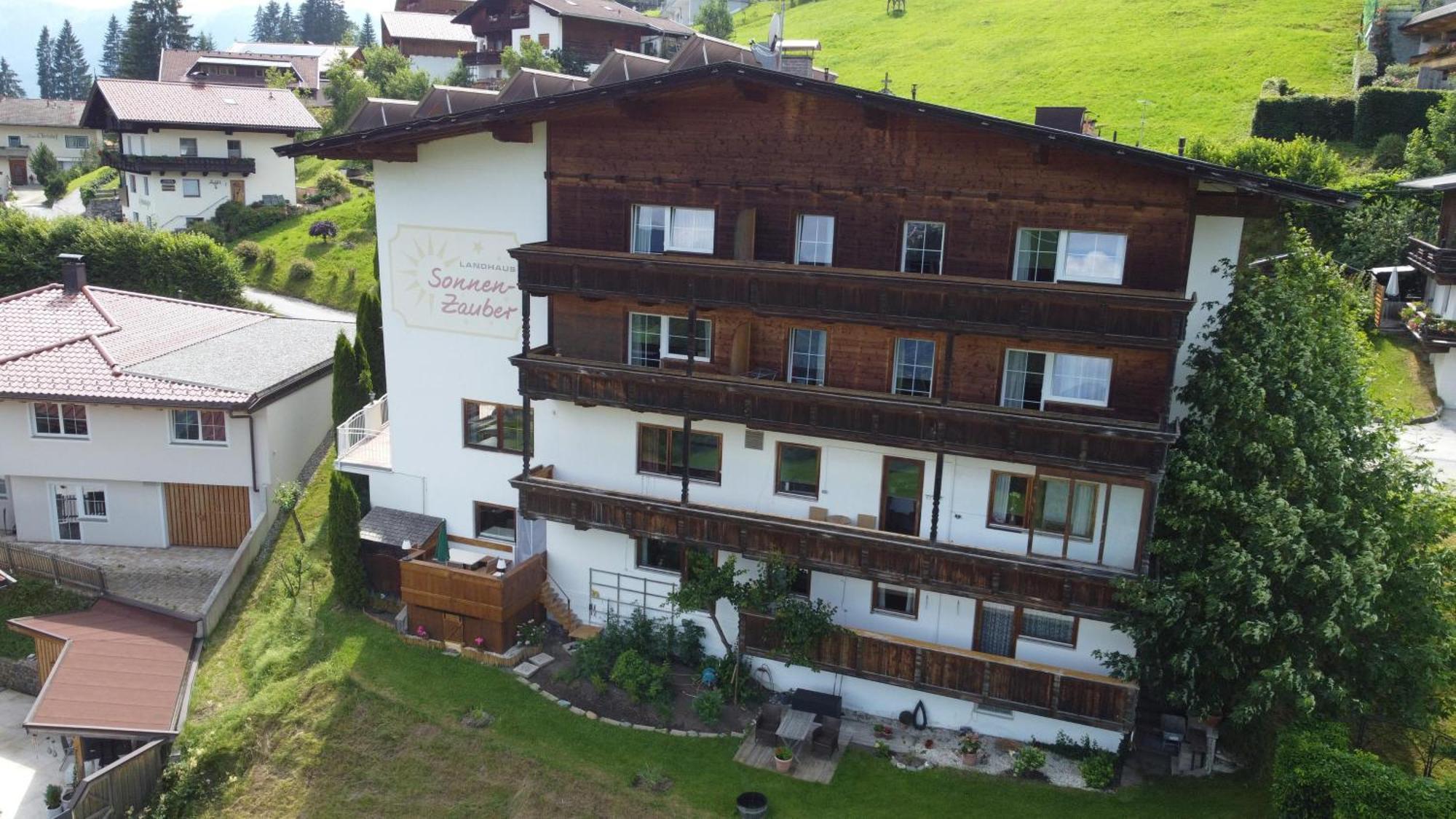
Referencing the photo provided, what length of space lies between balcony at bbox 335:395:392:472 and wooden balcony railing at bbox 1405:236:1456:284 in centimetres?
3148

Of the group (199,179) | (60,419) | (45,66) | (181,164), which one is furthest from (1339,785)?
(45,66)

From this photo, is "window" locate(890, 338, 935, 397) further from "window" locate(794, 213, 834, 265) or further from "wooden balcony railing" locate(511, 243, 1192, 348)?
"window" locate(794, 213, 834, 265)

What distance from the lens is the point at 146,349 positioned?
1379 inches

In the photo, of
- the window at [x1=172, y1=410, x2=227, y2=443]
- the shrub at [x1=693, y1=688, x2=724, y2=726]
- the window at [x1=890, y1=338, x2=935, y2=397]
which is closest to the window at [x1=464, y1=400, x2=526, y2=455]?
the shrub at [x1=693, y1=688, x2=724, y2=726]

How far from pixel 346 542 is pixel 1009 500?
17.2 meters

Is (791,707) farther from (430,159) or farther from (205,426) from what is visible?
(205,426)

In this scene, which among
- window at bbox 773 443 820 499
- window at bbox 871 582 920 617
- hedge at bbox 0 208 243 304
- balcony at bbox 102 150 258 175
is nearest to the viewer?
window at bbox 871 582 920 617

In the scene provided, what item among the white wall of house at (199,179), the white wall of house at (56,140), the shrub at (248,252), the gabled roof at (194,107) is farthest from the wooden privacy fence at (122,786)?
the white wall of house at (56,140)

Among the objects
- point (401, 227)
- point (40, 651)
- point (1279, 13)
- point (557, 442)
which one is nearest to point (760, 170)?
point (557, 442)

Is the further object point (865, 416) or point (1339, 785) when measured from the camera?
point (865, 416)

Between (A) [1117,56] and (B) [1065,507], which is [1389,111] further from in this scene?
(B) [1065,507]

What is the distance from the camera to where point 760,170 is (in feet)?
78.3

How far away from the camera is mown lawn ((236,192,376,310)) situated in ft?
181

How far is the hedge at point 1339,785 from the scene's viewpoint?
16266mm
